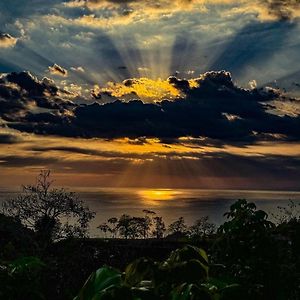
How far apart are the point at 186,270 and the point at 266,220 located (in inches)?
92.3

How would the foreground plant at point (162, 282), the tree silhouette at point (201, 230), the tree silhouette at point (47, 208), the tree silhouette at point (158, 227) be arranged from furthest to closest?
the tree silhouette at point (158, 227)
the tree silhouette at point (47, 208)
the tree silhouette at point (201, 230)
the foreground plant at point (162, 282)

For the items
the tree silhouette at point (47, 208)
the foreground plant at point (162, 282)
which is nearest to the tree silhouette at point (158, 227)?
the tree silhouette at point (47, 208)

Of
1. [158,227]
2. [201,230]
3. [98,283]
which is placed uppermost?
[201,230]

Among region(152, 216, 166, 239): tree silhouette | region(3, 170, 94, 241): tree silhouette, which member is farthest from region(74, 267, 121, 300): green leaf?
region(152, 216, 166, 239): tree silhouette

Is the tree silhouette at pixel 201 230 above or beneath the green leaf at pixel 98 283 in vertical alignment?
above

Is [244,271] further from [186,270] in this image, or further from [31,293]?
[186,270]

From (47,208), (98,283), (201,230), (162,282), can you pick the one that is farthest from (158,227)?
(98,283)

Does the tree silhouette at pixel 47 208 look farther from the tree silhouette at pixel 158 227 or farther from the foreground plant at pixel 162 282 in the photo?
the foreground plant at pixel 162 282

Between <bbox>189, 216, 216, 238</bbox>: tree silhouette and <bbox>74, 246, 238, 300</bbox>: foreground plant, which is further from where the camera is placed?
<bbox>189, 216, 216, 238</bbox>: tree silhouette

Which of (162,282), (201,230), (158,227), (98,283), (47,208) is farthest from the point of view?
(158,227)

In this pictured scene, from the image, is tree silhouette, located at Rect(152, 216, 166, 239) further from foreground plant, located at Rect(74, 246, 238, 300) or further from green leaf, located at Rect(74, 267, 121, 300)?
green leaf, located at Rect(74, 267, 121, 300)

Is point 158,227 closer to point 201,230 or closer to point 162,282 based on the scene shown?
point 201,230

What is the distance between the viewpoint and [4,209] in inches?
1908

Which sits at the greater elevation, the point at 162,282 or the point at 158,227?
the point at 158,227
